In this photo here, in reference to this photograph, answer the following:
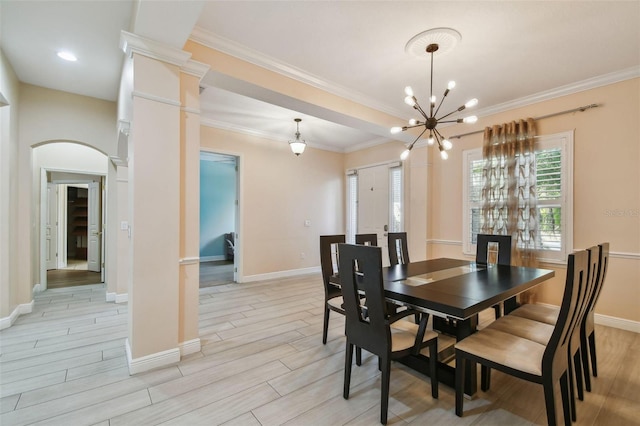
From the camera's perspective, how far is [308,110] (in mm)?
3496

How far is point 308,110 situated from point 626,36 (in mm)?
3108

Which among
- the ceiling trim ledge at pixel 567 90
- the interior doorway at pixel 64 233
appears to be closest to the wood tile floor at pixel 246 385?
the ceiling trim ledge at pixel 567 90

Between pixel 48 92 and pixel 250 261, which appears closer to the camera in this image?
pixel 48 92

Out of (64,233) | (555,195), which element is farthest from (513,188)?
(64,233)

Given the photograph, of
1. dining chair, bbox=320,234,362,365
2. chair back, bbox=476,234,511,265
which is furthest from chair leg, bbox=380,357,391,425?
chair back, bbox=476,234,511,265

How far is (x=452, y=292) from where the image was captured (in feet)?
6.27

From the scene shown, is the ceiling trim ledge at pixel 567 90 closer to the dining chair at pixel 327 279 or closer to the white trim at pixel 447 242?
the white trim at pixel 447 242

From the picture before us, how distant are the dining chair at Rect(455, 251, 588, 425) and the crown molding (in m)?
3.05

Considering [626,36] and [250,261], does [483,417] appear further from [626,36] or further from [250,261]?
[250,261]

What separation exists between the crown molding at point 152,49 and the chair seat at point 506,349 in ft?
10.0

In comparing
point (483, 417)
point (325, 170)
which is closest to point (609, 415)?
point (483, 417)

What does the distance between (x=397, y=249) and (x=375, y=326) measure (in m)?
1.72

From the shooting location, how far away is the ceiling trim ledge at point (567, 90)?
3.08 metres

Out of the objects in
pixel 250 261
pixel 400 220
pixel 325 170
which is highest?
pixel 325 170
